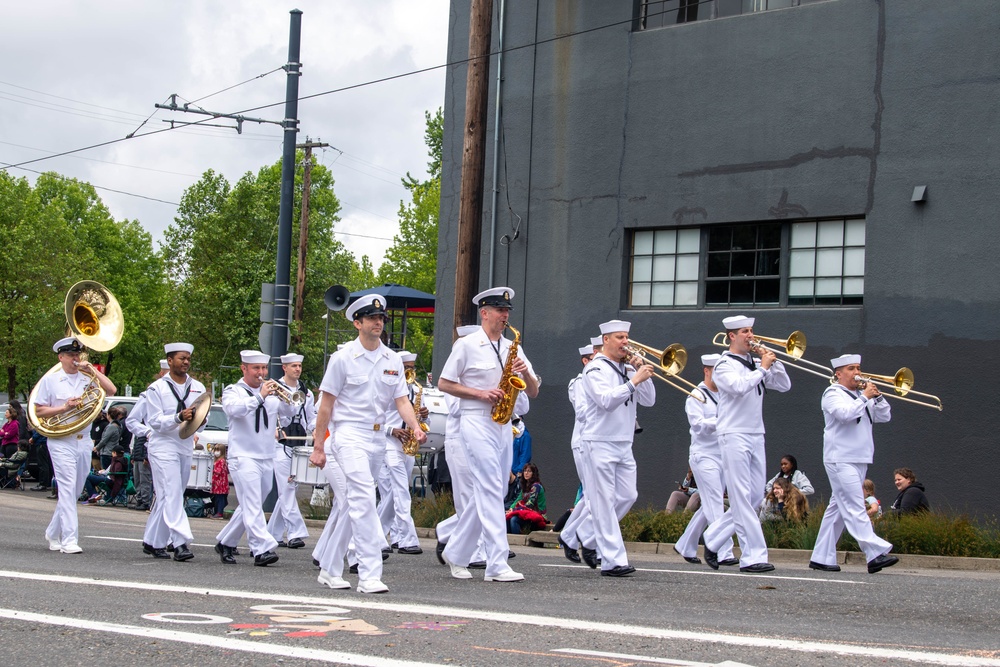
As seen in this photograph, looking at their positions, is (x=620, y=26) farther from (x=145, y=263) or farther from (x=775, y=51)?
(x=145, y=263)

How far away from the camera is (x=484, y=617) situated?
25.4ft

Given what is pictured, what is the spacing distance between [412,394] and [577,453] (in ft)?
12.4

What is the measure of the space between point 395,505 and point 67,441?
362cm

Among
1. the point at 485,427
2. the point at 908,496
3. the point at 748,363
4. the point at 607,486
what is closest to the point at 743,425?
the point at 748,363

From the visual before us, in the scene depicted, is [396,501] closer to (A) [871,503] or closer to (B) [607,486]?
(B) [607,486]

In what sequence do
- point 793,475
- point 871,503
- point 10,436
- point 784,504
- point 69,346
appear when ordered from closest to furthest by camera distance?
point 69,346 < point 784,504 < point 871,503 < point 793,475 < point 10,436

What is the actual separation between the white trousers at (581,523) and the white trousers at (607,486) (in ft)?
0.34

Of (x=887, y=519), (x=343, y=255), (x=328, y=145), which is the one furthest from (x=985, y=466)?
(x=343, y=255)

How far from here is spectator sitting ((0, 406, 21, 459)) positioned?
1030 inches

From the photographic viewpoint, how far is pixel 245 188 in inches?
2133

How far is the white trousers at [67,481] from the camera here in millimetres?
12484

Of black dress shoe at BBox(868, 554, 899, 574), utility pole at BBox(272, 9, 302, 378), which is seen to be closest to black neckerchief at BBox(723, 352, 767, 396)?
black dress shoe at BBox(868, 554, 899, 574)

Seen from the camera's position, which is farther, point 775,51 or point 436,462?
point 436,462

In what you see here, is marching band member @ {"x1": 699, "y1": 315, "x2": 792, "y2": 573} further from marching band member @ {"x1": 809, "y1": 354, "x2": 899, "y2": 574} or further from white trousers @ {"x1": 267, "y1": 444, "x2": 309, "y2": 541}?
white trousers @ {"x1": 267, "y1": 444, "x2": 309, "y2": 541}
